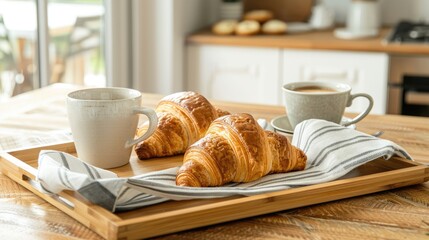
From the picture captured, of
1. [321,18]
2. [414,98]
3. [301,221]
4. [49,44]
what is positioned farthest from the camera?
[321,18]

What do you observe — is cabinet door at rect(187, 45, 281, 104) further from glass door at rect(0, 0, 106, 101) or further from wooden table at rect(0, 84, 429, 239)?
wooden table at rect(0, 84, 429, 239)

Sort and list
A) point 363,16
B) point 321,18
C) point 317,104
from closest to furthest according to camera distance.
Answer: point 317,104, point 363,16, point 321,18

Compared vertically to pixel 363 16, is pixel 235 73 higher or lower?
lower

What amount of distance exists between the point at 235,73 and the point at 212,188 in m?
2.12

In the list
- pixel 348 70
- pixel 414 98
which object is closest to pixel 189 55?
pixel 348 70

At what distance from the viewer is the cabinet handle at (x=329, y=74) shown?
111 inches

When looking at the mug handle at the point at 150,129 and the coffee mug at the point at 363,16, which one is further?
the coffee mug at the point at 363,16

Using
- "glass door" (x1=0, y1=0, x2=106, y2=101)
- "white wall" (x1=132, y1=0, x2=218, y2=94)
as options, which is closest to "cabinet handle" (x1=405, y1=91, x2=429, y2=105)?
"white wall" (x1=132, y1=0, x2=218, y2=94)

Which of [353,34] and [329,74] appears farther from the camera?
[353,34]

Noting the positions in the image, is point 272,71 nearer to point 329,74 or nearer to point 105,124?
point 329,74

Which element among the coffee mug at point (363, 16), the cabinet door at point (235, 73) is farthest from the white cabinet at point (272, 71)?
the coffee mug at point (363, 16)

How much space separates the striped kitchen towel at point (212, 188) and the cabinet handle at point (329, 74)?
1.72 meters

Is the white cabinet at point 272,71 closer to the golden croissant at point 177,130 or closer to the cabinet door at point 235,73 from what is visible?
the cabinet door at point 235,73

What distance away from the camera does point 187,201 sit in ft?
3.04
